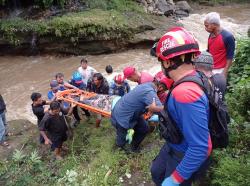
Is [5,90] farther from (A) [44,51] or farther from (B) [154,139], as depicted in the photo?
(B) [154,139]

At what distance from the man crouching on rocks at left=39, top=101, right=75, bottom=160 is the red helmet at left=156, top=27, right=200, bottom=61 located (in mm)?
3706

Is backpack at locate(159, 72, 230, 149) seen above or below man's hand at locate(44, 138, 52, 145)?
above

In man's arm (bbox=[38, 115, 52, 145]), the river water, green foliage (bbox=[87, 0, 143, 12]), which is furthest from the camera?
green foliage (bbox=[87, 0, 143, 12])

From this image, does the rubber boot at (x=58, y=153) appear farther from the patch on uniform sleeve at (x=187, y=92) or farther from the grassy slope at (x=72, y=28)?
the grassy slope at (x=72, y=28)

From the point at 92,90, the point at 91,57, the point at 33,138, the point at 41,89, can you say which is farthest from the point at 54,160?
the point at 91,57

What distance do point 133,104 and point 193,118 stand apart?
253cm

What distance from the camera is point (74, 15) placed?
1413cm

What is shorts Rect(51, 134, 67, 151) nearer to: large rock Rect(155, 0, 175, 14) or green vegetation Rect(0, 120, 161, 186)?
green vegetation Rect(0, 120, 161, 186)

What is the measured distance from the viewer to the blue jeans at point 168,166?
296cm

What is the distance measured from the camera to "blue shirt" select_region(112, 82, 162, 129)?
4715 millimetres

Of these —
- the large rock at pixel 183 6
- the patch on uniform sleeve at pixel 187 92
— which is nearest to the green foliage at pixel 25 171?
the patch on uniform sleeve at pixel 187 92

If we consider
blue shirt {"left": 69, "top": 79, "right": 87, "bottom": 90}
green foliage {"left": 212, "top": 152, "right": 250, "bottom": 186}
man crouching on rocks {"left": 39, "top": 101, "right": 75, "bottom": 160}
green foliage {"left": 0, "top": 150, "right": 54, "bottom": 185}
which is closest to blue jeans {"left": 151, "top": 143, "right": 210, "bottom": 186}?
green foliage {"left": 212, "top": 152, "right": 250, "bottom": 186}

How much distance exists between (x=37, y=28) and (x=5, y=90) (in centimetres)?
320

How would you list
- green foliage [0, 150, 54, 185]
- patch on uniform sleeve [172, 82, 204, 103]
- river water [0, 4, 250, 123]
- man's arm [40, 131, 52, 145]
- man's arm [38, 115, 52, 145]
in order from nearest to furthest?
1. patch on uniform sleeve [172, 82, 204, 103]
2. green foliage [0, 150, 54, 185]
3. man's arm [38, 115, 52, 145]
4. man's arm [40, 131, 52, 145]
5. river water [0, 4, 250, 123]
